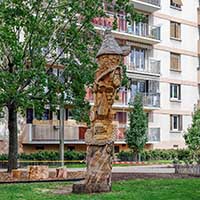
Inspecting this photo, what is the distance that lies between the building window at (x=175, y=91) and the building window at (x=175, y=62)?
5.01 ft

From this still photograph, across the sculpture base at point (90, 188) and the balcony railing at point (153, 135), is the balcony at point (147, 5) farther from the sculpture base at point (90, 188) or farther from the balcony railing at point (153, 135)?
the sculpture base at point (90, 188)

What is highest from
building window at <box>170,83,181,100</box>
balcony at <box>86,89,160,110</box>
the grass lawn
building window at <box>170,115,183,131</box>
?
building window at <box>170,83,181,100</box>

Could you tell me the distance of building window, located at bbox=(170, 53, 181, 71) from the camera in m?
46.2

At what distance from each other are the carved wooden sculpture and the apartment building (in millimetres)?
23584

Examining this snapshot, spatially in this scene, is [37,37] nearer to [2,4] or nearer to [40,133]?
[2,4]

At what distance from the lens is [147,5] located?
42906 mm

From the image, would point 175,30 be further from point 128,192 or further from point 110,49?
point 128,192

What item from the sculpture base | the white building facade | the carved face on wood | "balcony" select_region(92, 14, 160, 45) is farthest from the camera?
the white building facade

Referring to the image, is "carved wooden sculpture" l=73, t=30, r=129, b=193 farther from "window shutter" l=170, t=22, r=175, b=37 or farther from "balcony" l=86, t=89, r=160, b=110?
"window shutter" l=170, t=22, r=175, b=37

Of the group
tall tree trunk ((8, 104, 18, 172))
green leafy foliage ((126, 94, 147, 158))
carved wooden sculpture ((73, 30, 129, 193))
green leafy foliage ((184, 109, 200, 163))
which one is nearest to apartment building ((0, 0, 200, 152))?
green leafy foliage ((126, 94, 147, 158))

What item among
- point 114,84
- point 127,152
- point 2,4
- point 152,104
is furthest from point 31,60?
point 152,104

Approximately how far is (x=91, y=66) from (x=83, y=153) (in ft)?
51.3

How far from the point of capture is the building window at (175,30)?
46.5 metres

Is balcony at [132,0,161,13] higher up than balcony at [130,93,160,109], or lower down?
higher up
